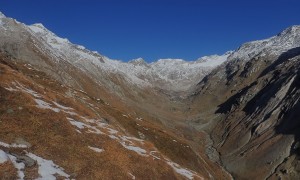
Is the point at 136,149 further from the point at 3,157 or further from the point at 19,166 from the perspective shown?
the point at 3,157

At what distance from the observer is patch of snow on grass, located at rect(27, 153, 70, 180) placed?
38550 millimetres

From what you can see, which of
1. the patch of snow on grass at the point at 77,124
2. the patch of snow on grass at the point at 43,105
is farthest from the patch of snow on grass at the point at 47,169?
the patch of snow on grass at the point at 43,105

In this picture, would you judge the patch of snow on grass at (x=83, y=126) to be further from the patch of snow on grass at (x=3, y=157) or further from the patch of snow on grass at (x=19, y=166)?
the patch of snow on grass at (x=3, y=157)

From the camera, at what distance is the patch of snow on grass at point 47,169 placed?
38.5 metres

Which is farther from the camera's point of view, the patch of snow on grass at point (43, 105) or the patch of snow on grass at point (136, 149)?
the patch of snow on grass at point (136, 149)

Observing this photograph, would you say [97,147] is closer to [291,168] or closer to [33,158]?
[33,158]

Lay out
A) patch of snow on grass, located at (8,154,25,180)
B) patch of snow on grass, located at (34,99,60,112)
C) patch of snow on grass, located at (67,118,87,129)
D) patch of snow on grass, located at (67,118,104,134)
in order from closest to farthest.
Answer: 1. patch of snow on grass, located at (8,154,25,180)
2. patch of snow on grass, located at (34,99,60,112)
3. patch of snow on grass, located at (67,118,87,129)
4. patch of snow on grass, located at (67,118,104,134)

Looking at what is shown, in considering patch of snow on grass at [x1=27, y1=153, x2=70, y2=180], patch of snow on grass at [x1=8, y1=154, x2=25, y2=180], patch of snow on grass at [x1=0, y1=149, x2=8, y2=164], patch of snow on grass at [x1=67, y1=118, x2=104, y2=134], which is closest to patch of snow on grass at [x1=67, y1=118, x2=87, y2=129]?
patch of snow on grass at [x1=67, y1=118, x2=104, y2=134]

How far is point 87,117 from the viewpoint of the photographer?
70.5m

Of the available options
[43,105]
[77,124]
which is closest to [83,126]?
[77,124]

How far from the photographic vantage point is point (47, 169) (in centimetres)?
4006

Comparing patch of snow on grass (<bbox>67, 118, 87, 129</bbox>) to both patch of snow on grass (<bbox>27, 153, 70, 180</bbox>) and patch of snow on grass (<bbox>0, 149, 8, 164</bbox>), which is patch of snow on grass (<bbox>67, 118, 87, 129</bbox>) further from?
patch of snow on grass (<bbox>0, 149, 8, 164</bbox>)

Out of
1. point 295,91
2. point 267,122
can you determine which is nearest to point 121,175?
point 267,122

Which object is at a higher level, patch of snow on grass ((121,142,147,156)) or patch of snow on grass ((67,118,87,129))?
patch of snow on grass ((67,118,87,129))
